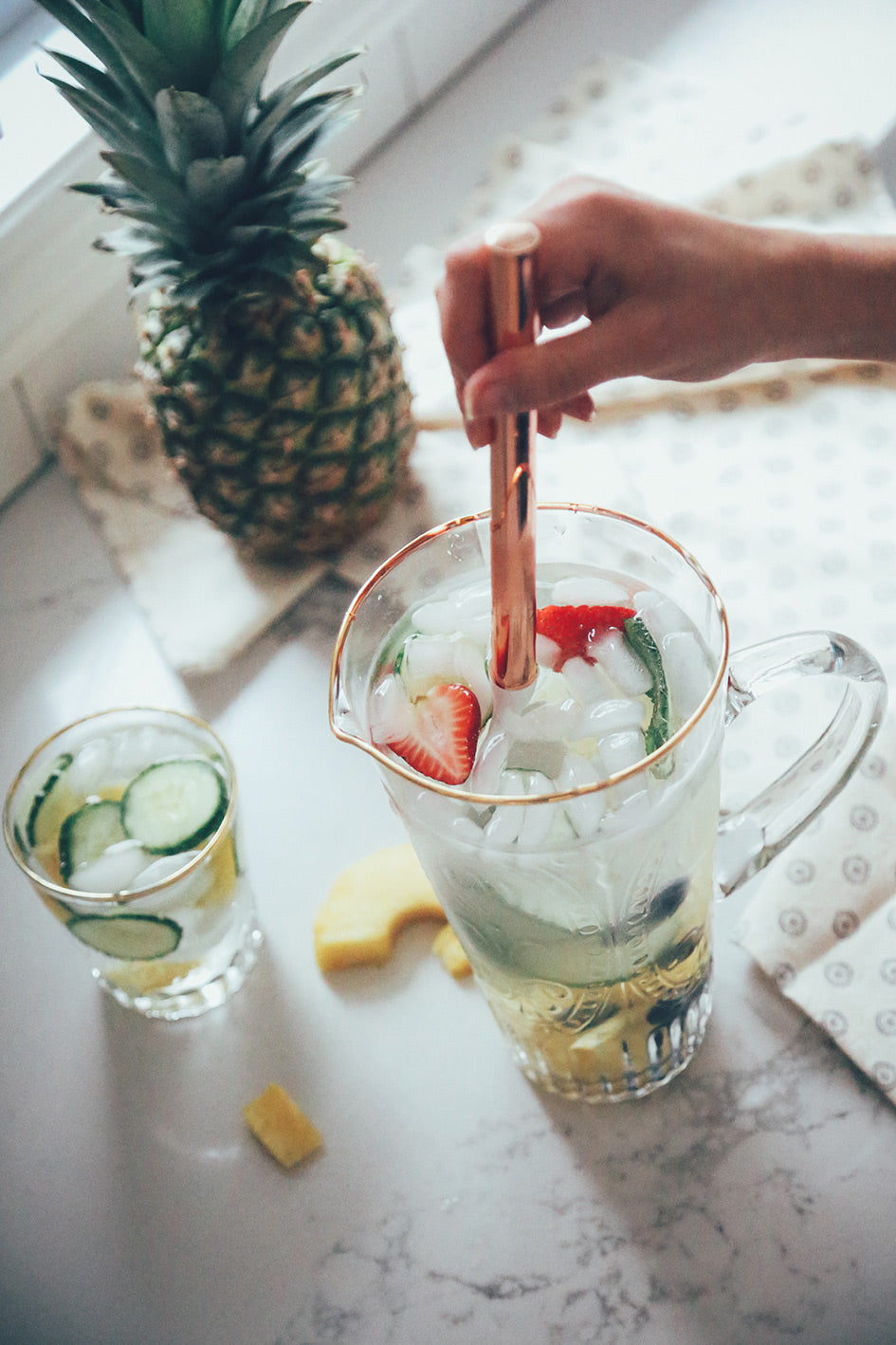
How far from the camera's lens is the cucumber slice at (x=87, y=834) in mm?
833

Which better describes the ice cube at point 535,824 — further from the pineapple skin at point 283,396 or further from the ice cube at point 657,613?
the pineapple skin at point 283,396

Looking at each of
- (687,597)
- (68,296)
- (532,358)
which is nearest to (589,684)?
(687,597)

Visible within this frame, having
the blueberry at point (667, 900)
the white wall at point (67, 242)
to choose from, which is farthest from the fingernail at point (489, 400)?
the white wall at point (67, 242)

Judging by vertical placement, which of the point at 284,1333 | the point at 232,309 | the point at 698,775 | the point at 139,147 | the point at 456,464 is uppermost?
the point at 139,147

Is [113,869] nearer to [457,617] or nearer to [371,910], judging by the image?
[371,910]

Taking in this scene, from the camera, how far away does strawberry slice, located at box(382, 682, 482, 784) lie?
627 mm

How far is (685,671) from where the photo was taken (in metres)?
0.64

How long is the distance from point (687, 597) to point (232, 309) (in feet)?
1.74

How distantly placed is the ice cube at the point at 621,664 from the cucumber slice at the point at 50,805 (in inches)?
17.5

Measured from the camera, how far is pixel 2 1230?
0.81m

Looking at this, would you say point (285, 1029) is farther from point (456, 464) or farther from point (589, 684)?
point (456, 464)

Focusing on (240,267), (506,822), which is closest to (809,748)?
(506,822)

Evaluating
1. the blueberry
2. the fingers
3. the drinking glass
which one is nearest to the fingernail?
the fingers

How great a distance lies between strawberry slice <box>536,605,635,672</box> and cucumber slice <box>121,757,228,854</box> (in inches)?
11.9
